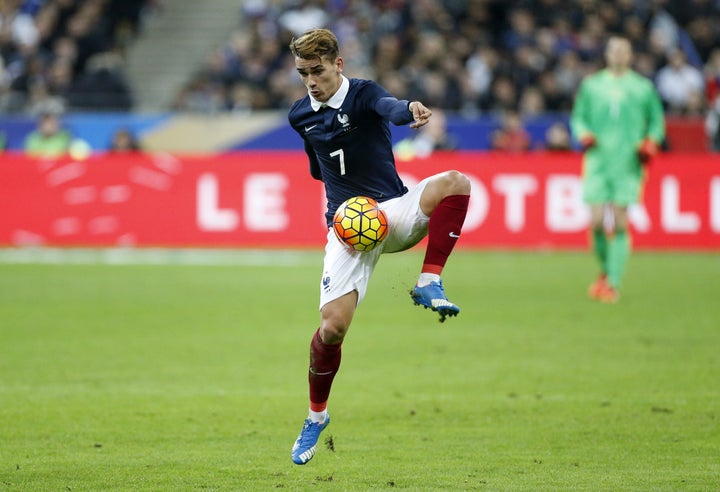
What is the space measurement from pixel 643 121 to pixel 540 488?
29.4 feet

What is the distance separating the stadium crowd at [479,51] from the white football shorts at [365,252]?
1520 cm

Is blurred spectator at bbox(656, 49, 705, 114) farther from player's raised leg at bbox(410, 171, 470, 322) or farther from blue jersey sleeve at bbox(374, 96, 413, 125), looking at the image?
blue jersey sleeve at bbox(374, 96, 413, 125)

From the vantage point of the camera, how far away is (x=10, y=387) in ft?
28.8

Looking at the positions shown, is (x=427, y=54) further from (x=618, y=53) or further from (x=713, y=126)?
(x=618, y=53)

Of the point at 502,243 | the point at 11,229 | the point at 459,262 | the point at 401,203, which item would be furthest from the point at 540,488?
the point at 11,229

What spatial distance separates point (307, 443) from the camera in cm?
636

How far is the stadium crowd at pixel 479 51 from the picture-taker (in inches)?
870

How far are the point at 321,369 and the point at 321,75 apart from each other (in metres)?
1.64

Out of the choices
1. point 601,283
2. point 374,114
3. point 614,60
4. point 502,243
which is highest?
point 374,114

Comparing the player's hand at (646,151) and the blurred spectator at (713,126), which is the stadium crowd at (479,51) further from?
the player's hand at (646,151)

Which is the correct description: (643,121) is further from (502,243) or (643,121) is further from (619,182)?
(502,243)

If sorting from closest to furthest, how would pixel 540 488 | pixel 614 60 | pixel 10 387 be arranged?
pixel 540 488 → pixel 10 387 → pixel 614 60

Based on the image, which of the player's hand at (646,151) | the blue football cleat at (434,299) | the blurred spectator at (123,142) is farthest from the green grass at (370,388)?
the blurred spectator at (123,142)

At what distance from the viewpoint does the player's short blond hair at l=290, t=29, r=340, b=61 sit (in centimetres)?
646
